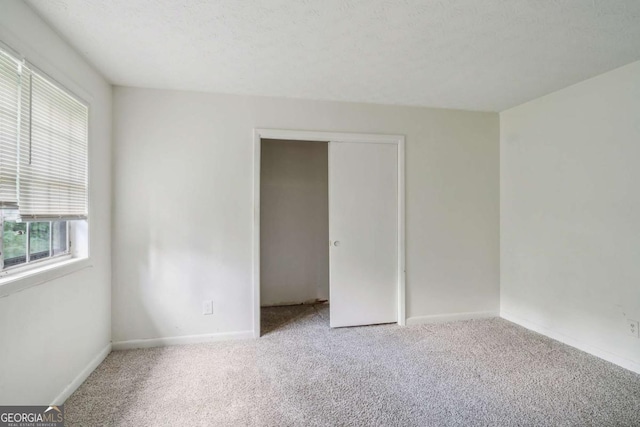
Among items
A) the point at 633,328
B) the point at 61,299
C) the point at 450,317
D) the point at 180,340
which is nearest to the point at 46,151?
the point at 61,299

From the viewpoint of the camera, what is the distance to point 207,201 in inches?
107

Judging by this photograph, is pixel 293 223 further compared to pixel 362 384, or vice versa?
pixel 293 223

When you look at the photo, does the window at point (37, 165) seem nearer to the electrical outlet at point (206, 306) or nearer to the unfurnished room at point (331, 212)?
the unfurnished room at point (331, 212)

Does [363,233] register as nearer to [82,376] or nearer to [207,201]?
[207,201]

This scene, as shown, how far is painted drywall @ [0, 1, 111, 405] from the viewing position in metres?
1.44

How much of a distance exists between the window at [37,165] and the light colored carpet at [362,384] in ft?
3.46

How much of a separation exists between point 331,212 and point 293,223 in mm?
1063

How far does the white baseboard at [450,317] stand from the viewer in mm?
3135

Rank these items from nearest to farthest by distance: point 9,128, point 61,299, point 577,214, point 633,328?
point 9,128 < point 61,299 < point 633,328 < point 577,214

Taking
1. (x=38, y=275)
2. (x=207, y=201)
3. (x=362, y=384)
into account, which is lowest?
(x=362, y=384)

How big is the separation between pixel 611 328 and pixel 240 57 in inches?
143

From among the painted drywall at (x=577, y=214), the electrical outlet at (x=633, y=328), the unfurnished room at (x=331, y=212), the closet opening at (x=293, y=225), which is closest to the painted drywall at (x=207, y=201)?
the unfurnished room at (x=331, y=212)

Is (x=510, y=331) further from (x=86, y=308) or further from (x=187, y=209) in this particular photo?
(x=86, y=308)
